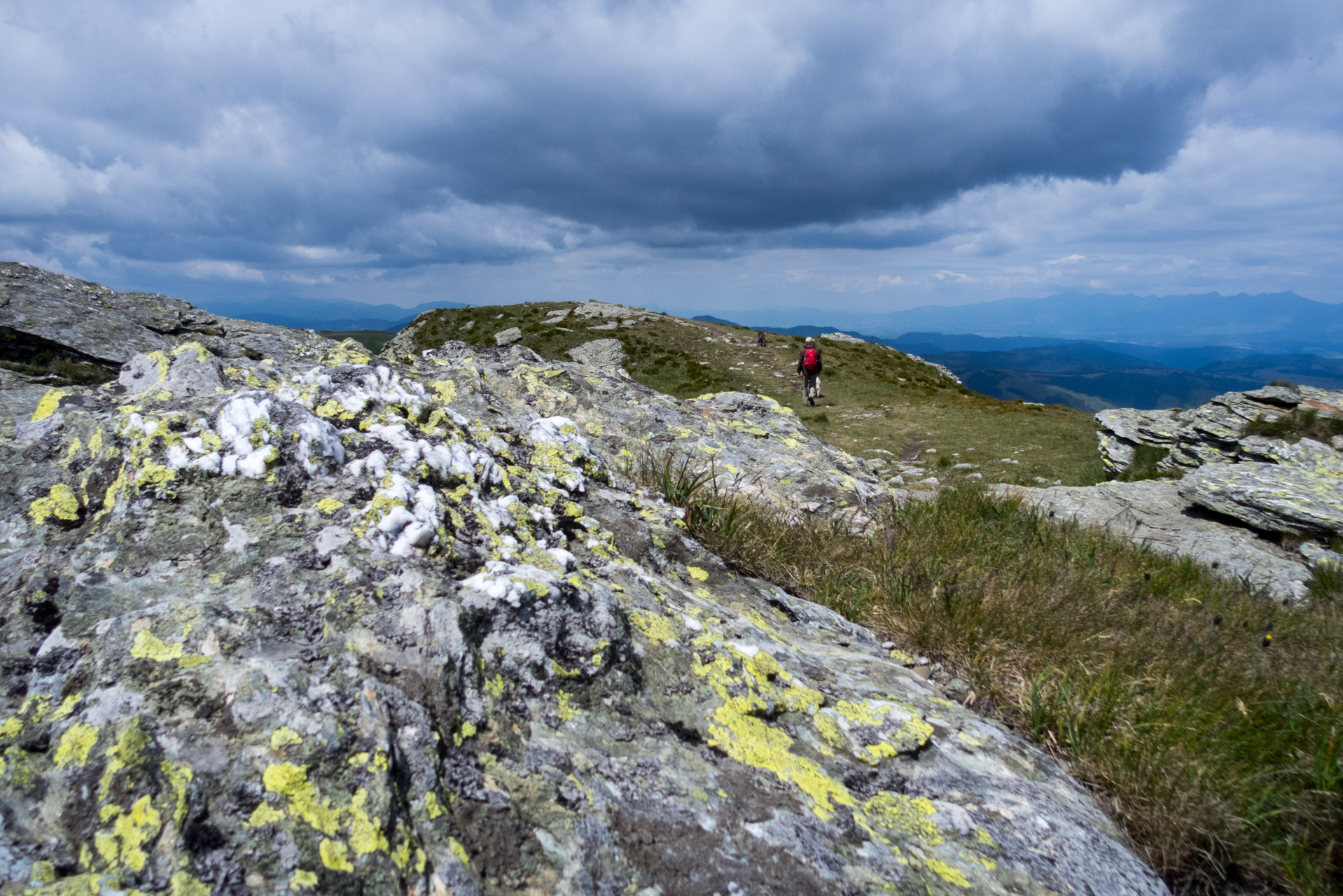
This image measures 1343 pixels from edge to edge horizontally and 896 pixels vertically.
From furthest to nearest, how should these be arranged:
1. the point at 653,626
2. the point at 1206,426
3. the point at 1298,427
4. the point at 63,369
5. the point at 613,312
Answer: the point at 613,312, the point at 1206,426, the point at 1298,427, the point at 63,369, the point at 653,626

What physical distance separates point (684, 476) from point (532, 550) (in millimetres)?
2630

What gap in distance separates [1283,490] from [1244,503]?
111cm

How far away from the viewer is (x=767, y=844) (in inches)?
86.7

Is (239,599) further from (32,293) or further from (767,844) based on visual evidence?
(32,293)

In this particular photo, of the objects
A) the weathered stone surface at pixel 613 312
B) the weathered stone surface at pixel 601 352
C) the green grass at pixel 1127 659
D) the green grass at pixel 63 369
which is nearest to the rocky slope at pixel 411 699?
the green grass at pixel 1127 659

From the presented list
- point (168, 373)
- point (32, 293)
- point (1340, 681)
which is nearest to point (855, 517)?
point (1340, 681)

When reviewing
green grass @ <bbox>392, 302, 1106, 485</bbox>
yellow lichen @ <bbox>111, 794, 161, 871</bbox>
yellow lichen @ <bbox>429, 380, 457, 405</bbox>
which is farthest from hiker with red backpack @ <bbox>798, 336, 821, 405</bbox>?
yellow lichen @ <bbox>111, 794, 161, 871</bbox>

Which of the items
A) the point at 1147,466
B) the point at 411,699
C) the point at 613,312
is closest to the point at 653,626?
the point at 411,699

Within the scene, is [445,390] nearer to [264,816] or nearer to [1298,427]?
[264,816]

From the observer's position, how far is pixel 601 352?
51469 millimetres

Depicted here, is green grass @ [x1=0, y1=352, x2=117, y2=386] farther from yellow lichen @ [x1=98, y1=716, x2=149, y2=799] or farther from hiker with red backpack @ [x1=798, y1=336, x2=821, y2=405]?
hiker with red backpack @ [x1=798, y1=336, x2=821, y2=405]

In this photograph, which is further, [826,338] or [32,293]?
[826,338]

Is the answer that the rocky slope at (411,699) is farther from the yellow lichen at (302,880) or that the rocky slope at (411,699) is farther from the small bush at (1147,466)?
the small bush at (1147,466)

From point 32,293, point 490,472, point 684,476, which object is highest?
point 32,293
